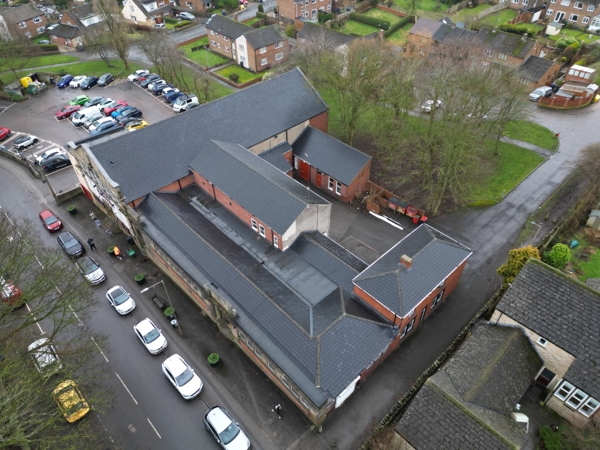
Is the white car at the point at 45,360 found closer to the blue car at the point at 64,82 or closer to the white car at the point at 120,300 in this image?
the white car at the point at 120,300

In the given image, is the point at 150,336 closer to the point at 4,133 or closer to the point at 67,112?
the point at 4,133

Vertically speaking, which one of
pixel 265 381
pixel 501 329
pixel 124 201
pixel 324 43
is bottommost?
pixel 265 381

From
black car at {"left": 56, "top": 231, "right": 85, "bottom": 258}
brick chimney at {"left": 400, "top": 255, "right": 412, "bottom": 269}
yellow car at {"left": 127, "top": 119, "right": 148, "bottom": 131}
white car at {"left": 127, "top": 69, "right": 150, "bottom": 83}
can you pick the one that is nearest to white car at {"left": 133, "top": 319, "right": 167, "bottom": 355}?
black car at {"left": 56, "top": 231, "right": 85, "bottom": 258}

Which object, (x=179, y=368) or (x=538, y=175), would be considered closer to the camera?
(x=179, y=368)

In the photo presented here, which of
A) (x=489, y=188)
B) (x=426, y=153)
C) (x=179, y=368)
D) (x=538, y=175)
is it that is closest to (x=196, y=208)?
(x=179, y=368)

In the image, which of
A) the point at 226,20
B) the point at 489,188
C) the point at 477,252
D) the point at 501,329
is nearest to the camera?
the point at 501,329

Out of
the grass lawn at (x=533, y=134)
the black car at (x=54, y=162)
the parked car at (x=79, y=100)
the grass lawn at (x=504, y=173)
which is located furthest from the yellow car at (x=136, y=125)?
the grass lawn at (x=533, y=134)

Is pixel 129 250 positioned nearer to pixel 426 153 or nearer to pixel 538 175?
pixel 426 153
